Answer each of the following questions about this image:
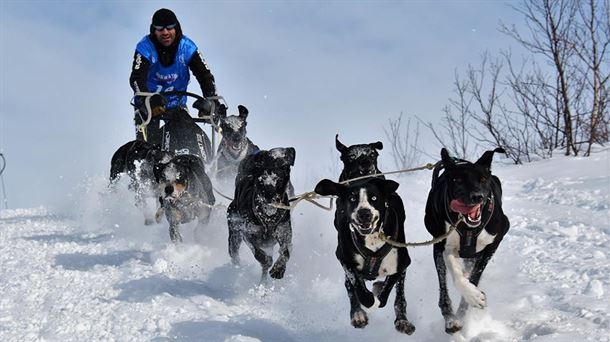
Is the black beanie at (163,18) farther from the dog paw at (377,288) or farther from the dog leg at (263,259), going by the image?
the dog paw at (377,288)

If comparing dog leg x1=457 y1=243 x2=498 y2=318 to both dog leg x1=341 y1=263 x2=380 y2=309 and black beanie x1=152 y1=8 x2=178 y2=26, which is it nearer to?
dog leg x1=341 y1=263 x2=380 y2=309

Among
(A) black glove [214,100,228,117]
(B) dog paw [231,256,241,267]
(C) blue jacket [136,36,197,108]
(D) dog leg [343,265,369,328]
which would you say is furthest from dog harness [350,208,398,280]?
(C) blue jacket [136,36,197,108]

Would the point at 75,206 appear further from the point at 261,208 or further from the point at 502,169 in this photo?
the point at 502,169

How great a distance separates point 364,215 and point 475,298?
0.85 metres

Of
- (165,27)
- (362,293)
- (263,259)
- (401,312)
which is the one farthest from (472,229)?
(165,27)

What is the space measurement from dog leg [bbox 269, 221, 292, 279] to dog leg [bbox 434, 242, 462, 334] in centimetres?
151

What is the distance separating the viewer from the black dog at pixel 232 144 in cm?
806

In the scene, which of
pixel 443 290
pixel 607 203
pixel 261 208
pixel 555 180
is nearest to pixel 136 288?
pixel 261 208

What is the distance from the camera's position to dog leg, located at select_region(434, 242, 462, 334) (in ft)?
14.1

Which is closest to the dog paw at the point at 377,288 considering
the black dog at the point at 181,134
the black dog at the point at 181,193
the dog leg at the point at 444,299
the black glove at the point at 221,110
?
the dog leg at the point at 444,299

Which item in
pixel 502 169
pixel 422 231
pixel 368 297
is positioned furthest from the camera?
pixel 502 169

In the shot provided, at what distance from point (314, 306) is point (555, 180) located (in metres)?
5.73

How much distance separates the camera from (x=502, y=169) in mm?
12312

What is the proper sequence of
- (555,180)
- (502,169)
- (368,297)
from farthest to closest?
(502,169), (555,180), (368,297)
